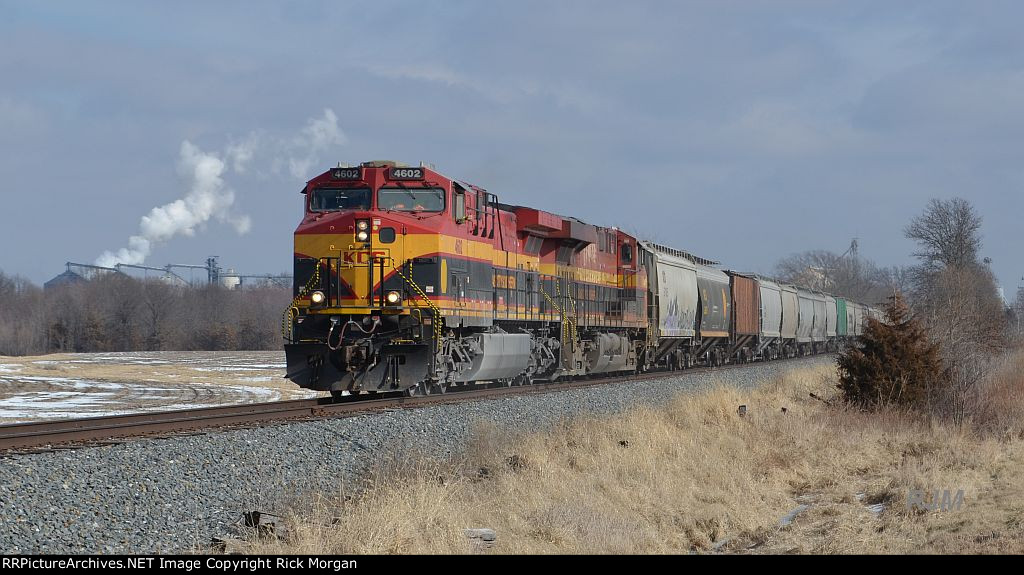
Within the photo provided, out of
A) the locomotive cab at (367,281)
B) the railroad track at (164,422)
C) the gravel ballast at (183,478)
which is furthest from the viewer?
the locomotive cab at (367,281)

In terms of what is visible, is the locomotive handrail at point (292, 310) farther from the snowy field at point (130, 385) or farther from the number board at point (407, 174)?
the snowy field at point (130, 385)

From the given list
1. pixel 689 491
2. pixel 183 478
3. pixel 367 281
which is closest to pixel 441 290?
pixel 367 281

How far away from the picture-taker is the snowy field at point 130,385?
2693 centimetres

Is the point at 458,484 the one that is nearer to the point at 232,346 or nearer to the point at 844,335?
the point at 844,335

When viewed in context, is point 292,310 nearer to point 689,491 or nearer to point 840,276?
point 689,491

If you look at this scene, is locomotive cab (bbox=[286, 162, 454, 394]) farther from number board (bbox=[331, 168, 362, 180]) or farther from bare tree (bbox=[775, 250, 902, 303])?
bare tree (bbox=[775, 250, 902, 303])

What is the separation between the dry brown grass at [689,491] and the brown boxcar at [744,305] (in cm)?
2038

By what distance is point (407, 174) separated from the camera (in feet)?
60.0

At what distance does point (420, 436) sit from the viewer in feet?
45.3

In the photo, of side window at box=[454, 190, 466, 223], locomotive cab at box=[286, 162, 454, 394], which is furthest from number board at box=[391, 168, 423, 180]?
side window at box=[454, 190, 466, 223]

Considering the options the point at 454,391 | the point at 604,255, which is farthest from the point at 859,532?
the point at 604,255

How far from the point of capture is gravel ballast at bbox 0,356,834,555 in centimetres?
821

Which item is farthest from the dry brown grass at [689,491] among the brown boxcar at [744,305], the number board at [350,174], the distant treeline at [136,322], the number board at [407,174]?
the distant treeline at [136,322]
